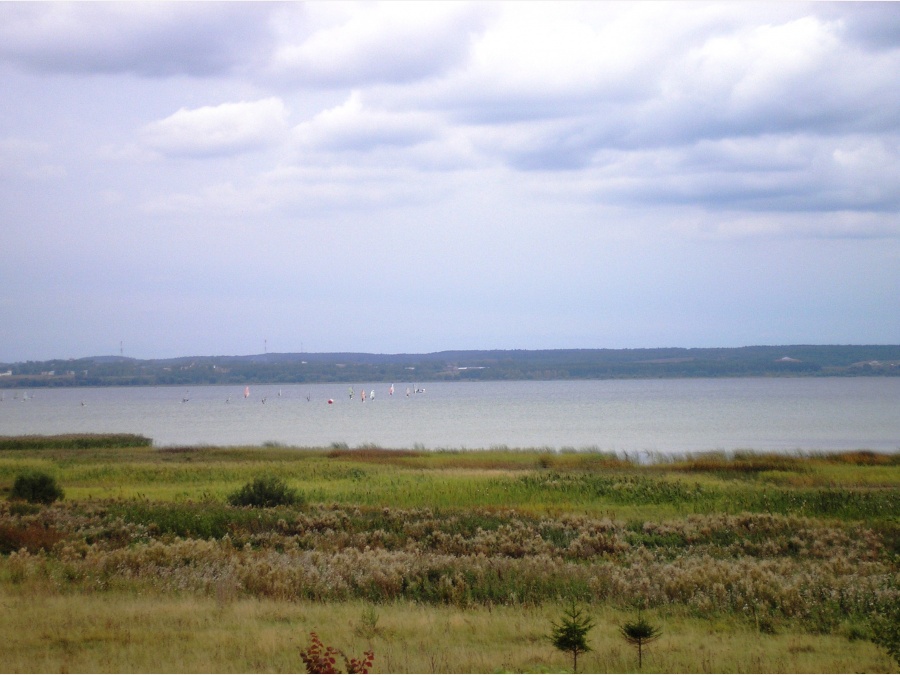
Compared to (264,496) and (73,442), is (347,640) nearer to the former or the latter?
(264,496)

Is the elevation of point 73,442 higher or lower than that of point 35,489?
lower

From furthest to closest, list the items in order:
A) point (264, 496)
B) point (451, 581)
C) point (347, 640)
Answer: point (264, 496) → point (451, 581) → point (347, 640)

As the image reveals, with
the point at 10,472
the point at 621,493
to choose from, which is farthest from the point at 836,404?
the point at 10,472

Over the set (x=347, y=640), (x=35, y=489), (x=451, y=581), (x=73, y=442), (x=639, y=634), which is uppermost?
(x=639, y=634)

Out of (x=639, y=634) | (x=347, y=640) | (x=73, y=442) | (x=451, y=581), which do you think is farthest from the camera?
(x=73, y=442)

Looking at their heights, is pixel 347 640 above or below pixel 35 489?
above

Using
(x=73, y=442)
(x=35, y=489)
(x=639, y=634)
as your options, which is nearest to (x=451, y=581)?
(x=639, y=634)

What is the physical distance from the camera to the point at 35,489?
25.9m

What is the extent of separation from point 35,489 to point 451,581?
58.4 feet

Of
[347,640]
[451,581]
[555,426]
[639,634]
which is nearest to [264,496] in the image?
[451,581]

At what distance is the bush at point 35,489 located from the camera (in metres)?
25.6

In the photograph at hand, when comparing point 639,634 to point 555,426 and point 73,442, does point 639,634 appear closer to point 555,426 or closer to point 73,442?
point 73,442

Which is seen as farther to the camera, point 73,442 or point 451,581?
point 73,442

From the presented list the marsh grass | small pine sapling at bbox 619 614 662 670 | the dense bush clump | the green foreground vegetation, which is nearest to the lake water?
the dense bush clump
